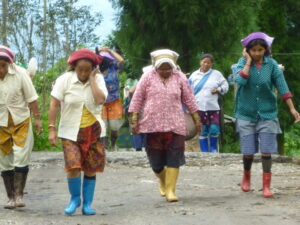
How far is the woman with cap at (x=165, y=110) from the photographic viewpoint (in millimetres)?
8977

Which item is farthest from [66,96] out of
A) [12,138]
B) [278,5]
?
[278,5]

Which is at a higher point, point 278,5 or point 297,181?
point 278,5

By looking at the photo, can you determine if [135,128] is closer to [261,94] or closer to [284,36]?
[261,94]

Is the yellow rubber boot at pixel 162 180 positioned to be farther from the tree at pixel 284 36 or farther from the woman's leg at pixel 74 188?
the tree at pixel 284 36

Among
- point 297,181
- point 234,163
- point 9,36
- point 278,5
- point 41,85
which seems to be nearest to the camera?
point 297,181

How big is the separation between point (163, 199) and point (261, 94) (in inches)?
59.8

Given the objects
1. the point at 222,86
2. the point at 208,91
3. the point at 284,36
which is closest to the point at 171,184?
the point at 208,91

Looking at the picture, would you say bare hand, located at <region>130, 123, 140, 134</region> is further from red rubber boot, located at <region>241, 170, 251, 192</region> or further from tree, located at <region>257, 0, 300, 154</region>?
tree, located at <region>257, 0, 300, 154</region>

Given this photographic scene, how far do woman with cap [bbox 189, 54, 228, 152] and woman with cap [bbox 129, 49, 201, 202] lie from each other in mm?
5110

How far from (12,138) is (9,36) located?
9182 millimetres

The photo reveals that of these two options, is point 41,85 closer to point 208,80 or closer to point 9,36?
point 9,36

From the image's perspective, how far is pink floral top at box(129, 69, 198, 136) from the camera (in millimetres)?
8977

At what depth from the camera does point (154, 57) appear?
29.9ft

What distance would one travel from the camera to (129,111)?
9141 millimetres
